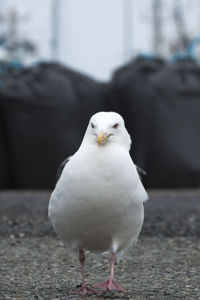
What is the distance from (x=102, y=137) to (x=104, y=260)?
5.77 ft

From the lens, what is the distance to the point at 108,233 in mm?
3941

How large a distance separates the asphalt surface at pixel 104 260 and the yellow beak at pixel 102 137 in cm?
90

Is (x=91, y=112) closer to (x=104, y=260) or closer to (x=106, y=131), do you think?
(x=104, y=260)

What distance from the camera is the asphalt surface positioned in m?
4.09

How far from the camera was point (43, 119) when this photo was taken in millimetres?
10641

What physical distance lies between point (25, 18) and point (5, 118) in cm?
1959

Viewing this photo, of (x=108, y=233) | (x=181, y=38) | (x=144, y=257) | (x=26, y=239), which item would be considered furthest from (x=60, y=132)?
(x=181, y=38)

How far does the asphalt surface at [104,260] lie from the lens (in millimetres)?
4090

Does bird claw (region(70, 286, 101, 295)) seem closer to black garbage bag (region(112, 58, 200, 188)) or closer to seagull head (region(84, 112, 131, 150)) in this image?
seagull head (region(84, 112, 131, 150))

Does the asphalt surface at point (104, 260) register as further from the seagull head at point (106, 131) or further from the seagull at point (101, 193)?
the seagull head at point (106, 131)

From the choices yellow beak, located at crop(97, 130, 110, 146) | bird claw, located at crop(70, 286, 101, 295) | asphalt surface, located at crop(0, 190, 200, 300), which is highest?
yellow beak, located at crop(97, 130, 110, 146)

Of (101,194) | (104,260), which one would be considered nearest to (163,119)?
(104,260)

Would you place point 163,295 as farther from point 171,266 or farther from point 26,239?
point 26,239

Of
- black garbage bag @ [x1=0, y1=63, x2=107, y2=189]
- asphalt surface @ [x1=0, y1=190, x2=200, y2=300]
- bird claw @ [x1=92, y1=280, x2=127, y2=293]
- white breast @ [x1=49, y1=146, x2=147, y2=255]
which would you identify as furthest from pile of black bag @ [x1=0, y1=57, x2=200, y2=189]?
white breast @ [x1=49, y1=146, x2=147, y2=255]
